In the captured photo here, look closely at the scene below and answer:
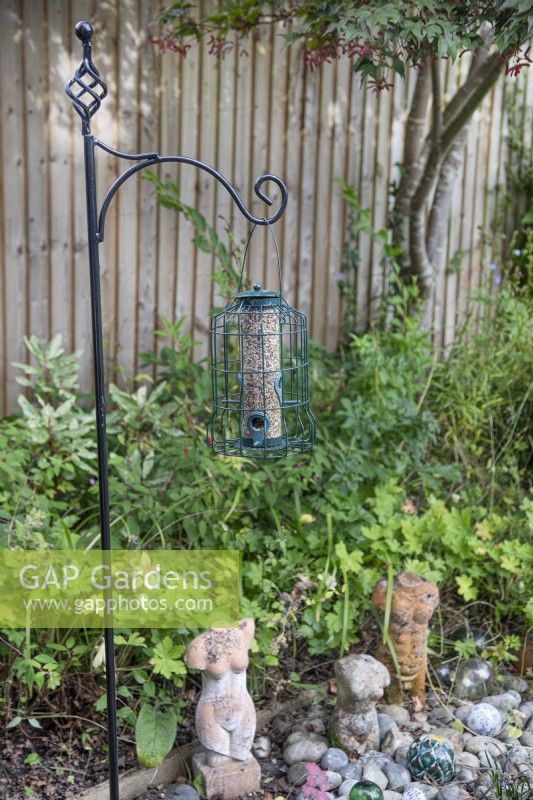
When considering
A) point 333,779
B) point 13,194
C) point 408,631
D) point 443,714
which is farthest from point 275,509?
point 13,194

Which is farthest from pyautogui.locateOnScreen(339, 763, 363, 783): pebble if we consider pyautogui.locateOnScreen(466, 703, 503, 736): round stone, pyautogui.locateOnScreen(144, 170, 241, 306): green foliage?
pyautogui.locateOnScreen(144, 170, 241, 306): green foliage

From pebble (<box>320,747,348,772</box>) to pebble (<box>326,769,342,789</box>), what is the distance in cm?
3

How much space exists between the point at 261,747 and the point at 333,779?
1.00ft

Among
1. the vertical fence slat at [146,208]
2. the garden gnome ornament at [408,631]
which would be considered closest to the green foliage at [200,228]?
the vertical fence slat at [146,208]

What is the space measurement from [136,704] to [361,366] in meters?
2.35

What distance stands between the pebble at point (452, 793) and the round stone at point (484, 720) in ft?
1.16

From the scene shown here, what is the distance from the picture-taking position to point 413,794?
2979 mm

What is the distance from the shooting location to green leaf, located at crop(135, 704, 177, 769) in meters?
2.97

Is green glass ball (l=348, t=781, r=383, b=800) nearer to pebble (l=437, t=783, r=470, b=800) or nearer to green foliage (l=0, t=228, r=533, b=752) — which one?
pebble (l=437, t=783, r=470, b=800)

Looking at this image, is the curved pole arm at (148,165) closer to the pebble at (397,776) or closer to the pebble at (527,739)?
the pebble at (397,776)

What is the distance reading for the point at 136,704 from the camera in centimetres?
323

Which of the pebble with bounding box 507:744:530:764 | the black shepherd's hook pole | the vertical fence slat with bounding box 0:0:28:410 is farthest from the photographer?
the vertical fence slat with bounding box 0:0:28:410

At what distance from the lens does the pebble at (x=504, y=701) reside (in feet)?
11.7

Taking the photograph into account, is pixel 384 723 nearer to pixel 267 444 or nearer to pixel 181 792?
pixel 181 792
